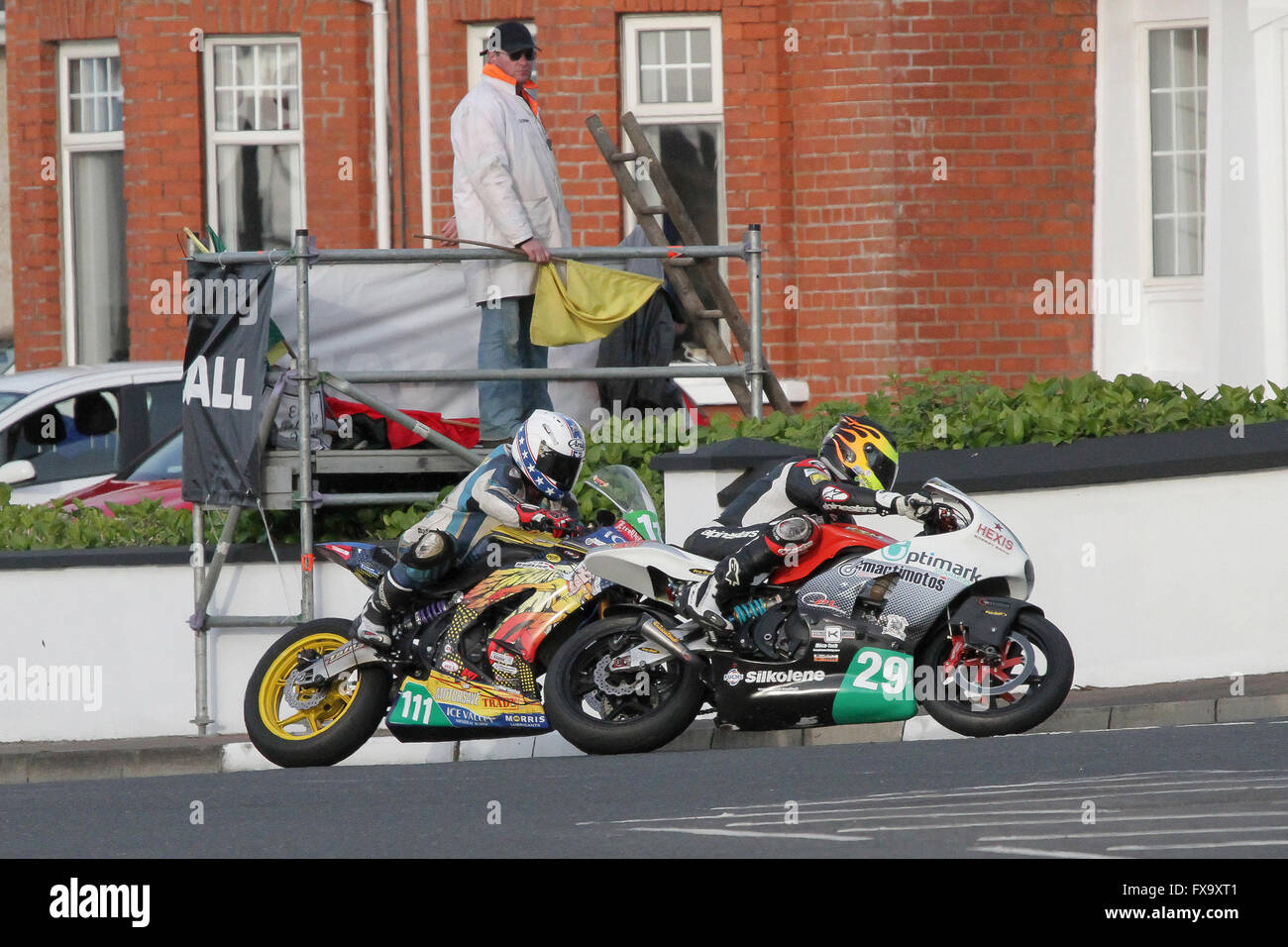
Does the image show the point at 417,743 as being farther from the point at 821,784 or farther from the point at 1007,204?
the point at 1007,204

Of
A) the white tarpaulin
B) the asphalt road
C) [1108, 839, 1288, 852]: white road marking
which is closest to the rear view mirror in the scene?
the white tarpaulin

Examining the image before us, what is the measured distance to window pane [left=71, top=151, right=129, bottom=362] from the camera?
20734 mm

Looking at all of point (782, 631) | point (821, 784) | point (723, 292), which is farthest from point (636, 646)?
point (723, 292)

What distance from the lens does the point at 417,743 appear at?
1223cm

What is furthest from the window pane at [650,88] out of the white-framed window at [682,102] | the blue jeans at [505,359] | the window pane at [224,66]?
the blue jeans at [505,359]

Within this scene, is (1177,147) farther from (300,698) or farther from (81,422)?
(300,698)

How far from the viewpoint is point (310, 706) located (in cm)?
1105

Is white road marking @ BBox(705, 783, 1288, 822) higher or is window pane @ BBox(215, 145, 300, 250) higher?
window pane @ BBox(215, 145, 300, 250)

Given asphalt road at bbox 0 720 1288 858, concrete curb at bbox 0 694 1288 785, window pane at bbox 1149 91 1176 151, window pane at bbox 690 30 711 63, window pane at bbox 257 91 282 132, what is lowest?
concrete curb at bbox 0 694 1288 785

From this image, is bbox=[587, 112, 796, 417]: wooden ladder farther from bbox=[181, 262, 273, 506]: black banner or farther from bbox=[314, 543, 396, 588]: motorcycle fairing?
bbox=[314, 543, 396, 588]: motorcycle fairing

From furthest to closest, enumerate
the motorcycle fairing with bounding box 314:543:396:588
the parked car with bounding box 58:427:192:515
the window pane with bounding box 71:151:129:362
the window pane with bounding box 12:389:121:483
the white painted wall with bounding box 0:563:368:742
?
the window pane with bounding box 71:151:129:362 → the window pane with bounding box 12:389:121:483 → the parked car with bounding box 58:427:192:515 → the white painted wall with bounding box 0:563:368:742 → the motorcycle fairing with bounding box 314:543:396:588

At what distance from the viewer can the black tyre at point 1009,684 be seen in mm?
9648

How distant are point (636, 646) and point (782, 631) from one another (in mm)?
637

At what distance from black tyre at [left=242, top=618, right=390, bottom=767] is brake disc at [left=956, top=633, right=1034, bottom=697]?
9.17 feet
